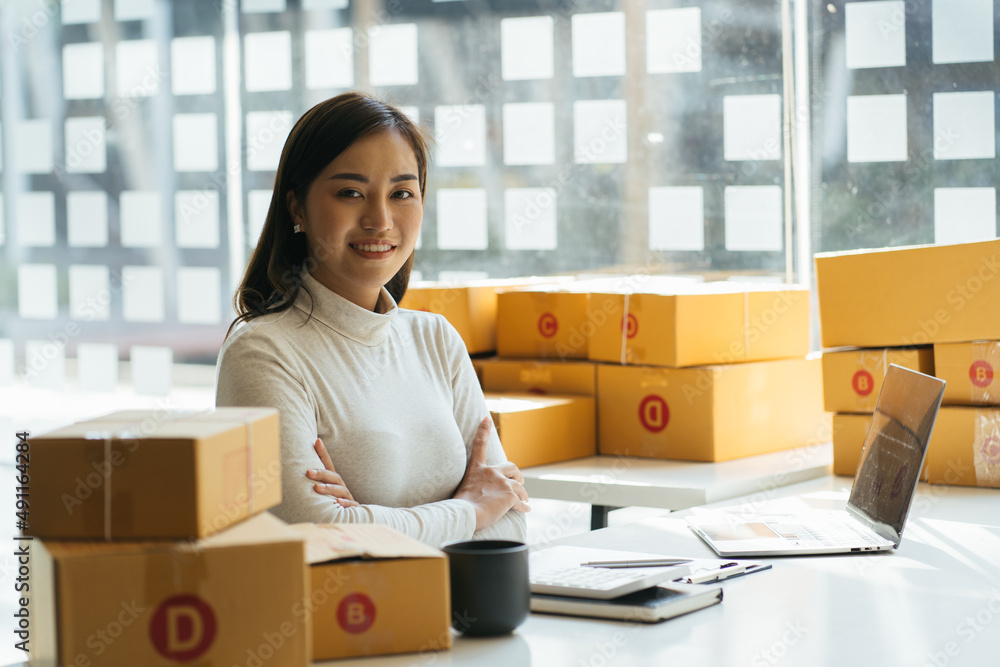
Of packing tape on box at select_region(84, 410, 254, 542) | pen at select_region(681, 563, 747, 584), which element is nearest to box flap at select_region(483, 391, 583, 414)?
pen at select_region(681, 563, 747, 584)

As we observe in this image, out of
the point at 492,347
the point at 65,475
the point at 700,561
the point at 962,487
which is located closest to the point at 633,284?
the point at 492,347

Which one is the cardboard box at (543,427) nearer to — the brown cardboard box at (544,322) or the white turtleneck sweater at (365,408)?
the brown cardboard box at (544,322)

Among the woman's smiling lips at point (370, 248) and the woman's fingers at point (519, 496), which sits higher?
the woman's smiling lips at point (370, 248)

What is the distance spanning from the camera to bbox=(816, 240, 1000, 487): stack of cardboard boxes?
2291 mm

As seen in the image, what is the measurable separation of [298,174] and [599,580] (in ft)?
2.91

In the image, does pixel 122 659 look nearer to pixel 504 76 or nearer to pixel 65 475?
pixel 65 475

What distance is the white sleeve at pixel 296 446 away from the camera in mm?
1521

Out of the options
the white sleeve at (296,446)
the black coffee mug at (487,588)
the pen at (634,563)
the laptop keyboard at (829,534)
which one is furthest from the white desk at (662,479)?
the black coffee mug at (487,588)

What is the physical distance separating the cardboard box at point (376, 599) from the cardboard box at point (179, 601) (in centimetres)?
10

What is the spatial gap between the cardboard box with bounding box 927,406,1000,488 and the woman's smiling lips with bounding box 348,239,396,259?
1.30 meters

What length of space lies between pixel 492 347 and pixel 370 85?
170 cm

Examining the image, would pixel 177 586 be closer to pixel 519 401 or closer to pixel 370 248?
pixel 370 248

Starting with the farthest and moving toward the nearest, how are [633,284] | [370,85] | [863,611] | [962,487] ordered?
[370,85] → [633,284] → [962,487] → [863,611]

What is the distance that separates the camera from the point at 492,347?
3.15m
